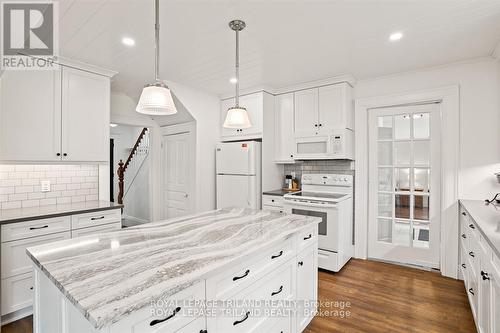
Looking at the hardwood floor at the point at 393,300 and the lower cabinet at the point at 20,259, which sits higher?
the lower cabinet at the point at 20,259

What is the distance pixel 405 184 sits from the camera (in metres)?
3.35

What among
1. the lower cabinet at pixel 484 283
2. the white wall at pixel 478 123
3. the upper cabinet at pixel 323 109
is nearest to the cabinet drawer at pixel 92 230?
the upper cabinet at pixel 323 109

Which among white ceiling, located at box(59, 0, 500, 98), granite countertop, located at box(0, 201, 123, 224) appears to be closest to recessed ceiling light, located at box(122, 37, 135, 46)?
white ceiling, located at box(59, 0, 500, 98)

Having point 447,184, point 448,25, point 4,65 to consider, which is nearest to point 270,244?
point 448,25

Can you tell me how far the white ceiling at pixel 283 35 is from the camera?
1.91 meters

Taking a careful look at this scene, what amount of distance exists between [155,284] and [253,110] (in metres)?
3.26

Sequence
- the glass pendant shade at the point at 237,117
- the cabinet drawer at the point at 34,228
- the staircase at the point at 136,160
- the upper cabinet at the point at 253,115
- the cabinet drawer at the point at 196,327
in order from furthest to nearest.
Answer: the staircase at the point at 136,160, the upper cabinet at the point at 253,115, the cabinet drawer at the point at 34,228, the glass pendant shade at the point at 237,117, the cabinet drawer at the point at 196,327

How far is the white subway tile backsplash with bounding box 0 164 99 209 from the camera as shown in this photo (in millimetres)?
2531

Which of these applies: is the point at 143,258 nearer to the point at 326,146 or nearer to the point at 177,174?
the point at 326,146

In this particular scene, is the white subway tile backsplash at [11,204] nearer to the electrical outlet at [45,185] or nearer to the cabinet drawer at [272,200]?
the electrical outlet at [45,185]

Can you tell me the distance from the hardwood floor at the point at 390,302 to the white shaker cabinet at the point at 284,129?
1732 millimetres

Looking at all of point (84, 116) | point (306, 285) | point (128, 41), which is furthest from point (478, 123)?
point (84, 116)

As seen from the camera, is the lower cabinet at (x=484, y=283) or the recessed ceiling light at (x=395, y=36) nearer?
the lower cabinet at (x=484, y=283)

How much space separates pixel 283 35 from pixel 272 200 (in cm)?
215
